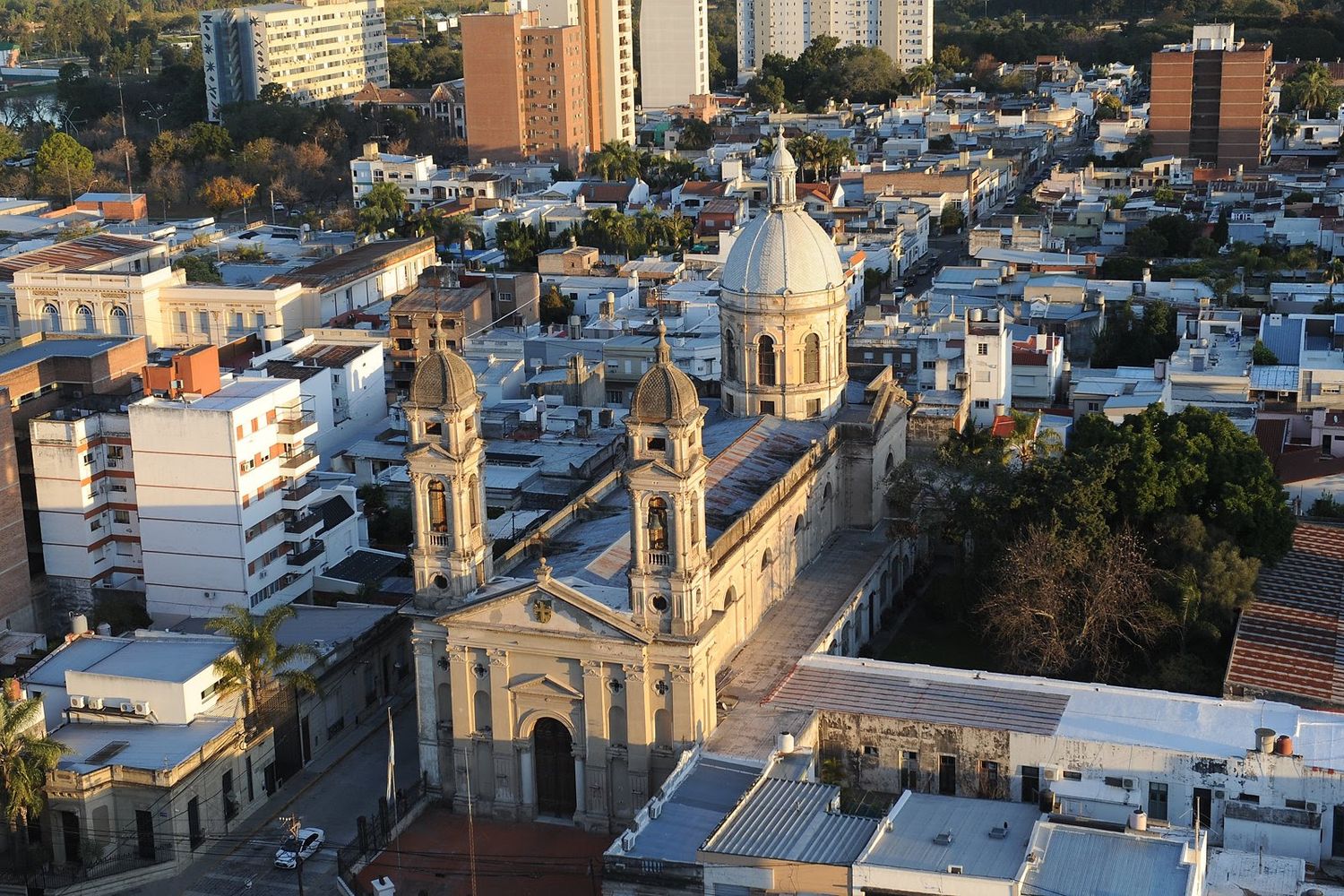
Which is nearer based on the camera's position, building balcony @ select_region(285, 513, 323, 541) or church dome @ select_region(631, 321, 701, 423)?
church dome @ select_region(631, 321, 701, 423)

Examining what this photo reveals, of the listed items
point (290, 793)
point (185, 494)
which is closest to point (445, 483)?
point (290, 793)

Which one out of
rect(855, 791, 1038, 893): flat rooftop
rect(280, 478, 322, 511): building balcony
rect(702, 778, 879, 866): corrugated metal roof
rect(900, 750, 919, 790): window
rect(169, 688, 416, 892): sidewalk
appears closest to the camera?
rect(855, 791, 1038, 893): flat rooftop

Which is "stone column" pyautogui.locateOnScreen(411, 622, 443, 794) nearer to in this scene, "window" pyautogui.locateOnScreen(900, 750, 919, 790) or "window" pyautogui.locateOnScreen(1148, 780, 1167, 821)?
"window" pyautogui.locateOnScreen(900, 750, 919, 790)

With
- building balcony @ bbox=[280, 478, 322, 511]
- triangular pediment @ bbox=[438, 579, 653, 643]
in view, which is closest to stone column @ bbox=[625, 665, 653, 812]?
triangular pediment @ bbox=[438, 579, 653, 643]

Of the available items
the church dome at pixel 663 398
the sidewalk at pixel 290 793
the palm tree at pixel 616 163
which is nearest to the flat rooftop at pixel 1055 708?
the church dome at pixel 663 398

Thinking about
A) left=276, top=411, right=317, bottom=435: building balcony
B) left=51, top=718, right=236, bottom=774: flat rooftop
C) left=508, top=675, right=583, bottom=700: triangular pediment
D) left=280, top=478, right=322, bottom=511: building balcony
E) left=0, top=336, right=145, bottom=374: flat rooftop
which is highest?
left=0, top=336, right=145, bottom=374: flat rooftop

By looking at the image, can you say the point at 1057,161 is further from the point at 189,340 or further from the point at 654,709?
the point at 654,709

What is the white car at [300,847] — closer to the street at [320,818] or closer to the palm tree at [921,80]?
the street at [320,818]
